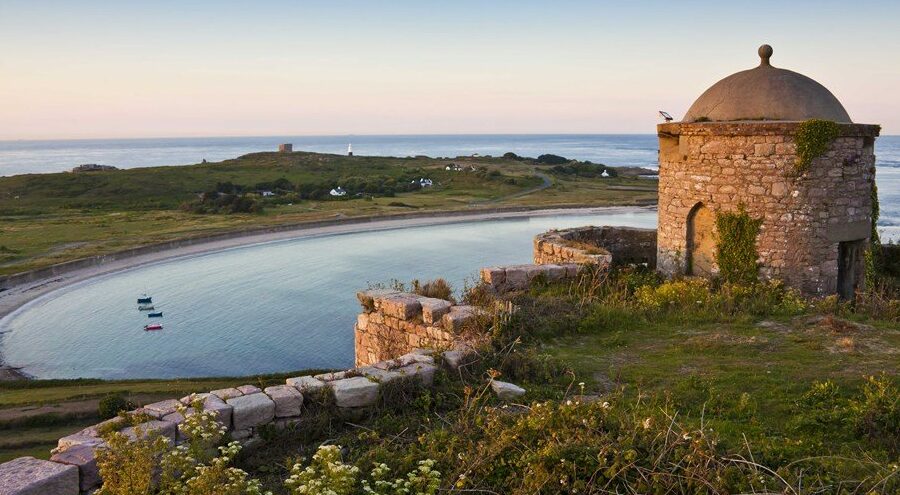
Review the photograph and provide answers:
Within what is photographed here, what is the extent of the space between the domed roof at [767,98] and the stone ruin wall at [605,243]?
→ 11.8ft

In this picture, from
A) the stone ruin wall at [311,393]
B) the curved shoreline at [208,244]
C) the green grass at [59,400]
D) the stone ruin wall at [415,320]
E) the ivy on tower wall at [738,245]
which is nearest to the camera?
the stone ruin wall at [311,393]

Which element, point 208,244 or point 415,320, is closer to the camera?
point 415,320

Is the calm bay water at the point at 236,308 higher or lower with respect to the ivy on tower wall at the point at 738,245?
lower

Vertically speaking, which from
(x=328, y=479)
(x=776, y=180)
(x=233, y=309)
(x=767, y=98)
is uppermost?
(x=767, y=98)

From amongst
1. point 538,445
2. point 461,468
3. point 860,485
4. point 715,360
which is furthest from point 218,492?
point 715,360

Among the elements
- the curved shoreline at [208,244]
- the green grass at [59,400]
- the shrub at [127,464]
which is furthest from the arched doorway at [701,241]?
the curved shoreline at [208,244]

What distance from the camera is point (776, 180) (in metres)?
11.6

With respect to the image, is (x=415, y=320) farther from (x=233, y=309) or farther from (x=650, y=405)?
(x=233, y=309)

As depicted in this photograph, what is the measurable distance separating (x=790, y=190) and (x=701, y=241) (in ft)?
6.11

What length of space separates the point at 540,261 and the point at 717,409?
8.29 m

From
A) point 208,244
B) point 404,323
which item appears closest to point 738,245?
point 404,323

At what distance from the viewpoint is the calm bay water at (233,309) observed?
60.8 feet

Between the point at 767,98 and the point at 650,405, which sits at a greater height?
the point at 767,98

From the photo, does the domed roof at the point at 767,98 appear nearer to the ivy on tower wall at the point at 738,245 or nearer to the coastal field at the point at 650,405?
the ivy on tower wall at the point at 738,245
